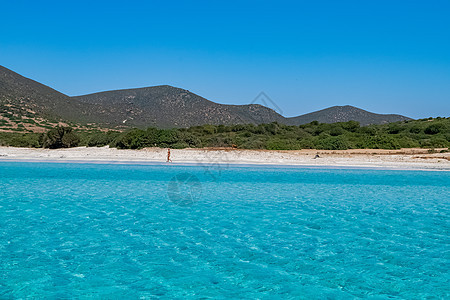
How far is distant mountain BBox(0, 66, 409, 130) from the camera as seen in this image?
59281mm

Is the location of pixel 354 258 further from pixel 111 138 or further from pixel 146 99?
pixel 146 99

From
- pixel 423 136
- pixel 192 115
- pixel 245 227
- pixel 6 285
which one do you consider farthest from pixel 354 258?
pixel 192 115

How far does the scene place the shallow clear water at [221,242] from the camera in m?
5.20

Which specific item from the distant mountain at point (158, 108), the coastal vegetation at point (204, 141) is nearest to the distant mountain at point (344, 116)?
the distant mountain at point (158, 108)

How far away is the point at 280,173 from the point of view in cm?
1859

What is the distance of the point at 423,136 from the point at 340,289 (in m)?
36.4

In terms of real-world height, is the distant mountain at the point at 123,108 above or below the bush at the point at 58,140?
above

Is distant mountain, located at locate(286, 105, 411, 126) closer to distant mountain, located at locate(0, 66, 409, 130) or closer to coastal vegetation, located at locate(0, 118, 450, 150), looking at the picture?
distant mountain, located at locate(0, 66, 409, 130)

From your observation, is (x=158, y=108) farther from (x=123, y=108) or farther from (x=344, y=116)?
(x=344, y=116)

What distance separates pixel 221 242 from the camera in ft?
23.2

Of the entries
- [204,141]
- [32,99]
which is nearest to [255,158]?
[204,141]

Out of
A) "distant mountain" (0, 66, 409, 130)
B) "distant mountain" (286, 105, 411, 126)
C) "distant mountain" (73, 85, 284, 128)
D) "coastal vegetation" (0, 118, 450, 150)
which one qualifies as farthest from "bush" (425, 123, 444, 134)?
"distant mountain" (286, 105, 411, 126)

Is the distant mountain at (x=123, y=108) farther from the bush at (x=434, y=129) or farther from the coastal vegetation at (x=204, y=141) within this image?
the coastal vegetation at (x=204, y=141)

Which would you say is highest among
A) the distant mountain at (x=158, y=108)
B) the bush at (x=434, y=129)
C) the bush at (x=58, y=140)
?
the distant mountain at (x=158, y=108)
